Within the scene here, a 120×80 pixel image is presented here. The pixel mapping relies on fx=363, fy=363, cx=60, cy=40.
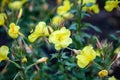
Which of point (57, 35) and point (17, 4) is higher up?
point (57, 35)

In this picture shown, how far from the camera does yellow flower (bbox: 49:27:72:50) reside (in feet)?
7.42

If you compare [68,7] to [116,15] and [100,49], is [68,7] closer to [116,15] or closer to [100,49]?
[100,49]

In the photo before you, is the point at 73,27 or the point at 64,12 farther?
the point at 64,12

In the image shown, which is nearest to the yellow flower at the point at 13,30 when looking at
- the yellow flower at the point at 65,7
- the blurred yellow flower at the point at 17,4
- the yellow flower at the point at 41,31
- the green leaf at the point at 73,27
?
the yellow flower at the point at 41,31

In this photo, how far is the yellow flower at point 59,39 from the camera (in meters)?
2.26

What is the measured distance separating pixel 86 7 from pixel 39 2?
1026 millimetres

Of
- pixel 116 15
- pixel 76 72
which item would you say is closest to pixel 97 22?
pixel 116 15

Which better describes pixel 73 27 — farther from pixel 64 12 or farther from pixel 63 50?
pixel 64 12

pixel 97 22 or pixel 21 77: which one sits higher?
pixel 21 77

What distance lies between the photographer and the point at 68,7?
9.56 ft

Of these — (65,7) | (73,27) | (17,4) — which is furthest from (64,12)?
(17,4)

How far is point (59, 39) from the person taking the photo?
229 centimetres

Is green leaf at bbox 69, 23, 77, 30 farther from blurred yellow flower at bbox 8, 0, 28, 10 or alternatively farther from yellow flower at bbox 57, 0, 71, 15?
blurred yellow flower at bbox 8, 0, 28, 10

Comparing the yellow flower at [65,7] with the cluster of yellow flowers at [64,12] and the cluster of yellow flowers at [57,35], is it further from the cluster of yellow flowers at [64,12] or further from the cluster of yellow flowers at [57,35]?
the cluster of yellow flowers at [57,35]
